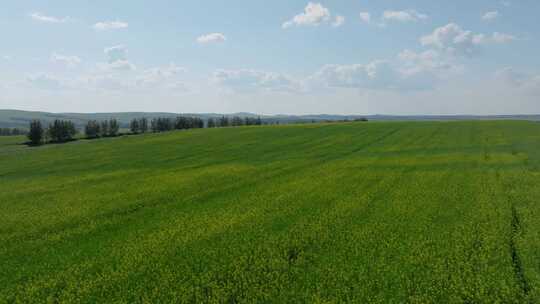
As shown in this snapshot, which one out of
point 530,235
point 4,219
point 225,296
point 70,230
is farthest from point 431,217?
point 4,219

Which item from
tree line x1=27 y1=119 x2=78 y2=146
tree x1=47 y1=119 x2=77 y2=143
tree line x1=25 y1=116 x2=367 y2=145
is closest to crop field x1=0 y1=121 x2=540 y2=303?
tree line x1=27 y1=119 x2=78 y2=146

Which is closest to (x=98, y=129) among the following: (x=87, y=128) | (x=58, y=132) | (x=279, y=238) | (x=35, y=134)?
(x=87, y=128)

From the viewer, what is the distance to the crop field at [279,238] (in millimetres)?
11047

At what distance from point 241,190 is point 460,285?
16994 mm

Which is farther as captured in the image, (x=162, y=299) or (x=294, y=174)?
(x=294, y=174)

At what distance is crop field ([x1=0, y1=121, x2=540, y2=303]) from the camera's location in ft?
36.2

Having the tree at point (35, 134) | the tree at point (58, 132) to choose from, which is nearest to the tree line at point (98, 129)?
the tree at point (58, 132)

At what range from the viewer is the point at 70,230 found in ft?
57.7

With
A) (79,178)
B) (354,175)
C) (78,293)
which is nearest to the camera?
(78,293)

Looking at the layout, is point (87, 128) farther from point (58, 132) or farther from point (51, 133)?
point (51, 133)

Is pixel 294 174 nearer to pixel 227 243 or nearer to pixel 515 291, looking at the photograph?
pixel 227 243

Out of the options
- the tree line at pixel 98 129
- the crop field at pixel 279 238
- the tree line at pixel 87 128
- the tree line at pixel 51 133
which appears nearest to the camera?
the crop field at pixel 279 238

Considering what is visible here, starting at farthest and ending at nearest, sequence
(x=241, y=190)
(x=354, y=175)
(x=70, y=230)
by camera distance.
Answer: (x=354, y=175) → (x=241, y=190) → (x=70, y=230)

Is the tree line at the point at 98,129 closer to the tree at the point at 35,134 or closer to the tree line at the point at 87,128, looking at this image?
the tree line at the point at 87,128
